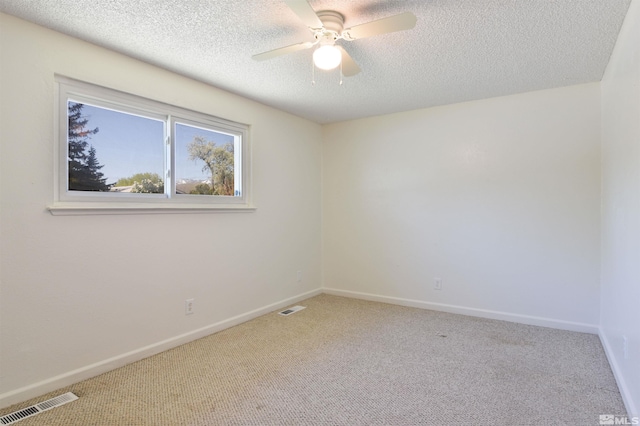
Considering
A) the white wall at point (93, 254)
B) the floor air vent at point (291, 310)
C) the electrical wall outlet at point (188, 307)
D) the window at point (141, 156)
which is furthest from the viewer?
the floor air vent at point (291, 310)

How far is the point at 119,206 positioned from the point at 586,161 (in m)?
3.98

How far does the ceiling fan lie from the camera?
5.70 feet

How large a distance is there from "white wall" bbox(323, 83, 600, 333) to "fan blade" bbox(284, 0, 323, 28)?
2420 mm

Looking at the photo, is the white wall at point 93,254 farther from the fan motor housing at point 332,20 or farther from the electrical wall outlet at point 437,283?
the electrical wall outlet at point 437,283

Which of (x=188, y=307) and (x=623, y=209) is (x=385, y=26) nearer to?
(x=623, y=209)

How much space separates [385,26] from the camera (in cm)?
183

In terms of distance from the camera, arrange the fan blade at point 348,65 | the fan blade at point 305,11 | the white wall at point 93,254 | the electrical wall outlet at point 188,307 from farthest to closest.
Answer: the electrical wall outlet at point 188,307
the fan blade at point 348,65
the white wall at point 93,254
the fan blade at point 305,11

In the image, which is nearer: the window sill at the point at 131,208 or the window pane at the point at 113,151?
the window sill at the point at 131,208

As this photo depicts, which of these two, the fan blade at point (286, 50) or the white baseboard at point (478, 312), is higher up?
the fan blade at point (286, 50)

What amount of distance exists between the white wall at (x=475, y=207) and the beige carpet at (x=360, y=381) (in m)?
0.48

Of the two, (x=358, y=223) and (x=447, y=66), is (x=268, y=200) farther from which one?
(x=447, y=66)


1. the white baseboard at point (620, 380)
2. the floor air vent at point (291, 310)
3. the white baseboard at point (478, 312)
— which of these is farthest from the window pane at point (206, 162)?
the white baseboard at point (620, 380)

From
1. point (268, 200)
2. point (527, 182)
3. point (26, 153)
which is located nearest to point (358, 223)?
point (268, 200)

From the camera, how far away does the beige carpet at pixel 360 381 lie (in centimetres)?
193
